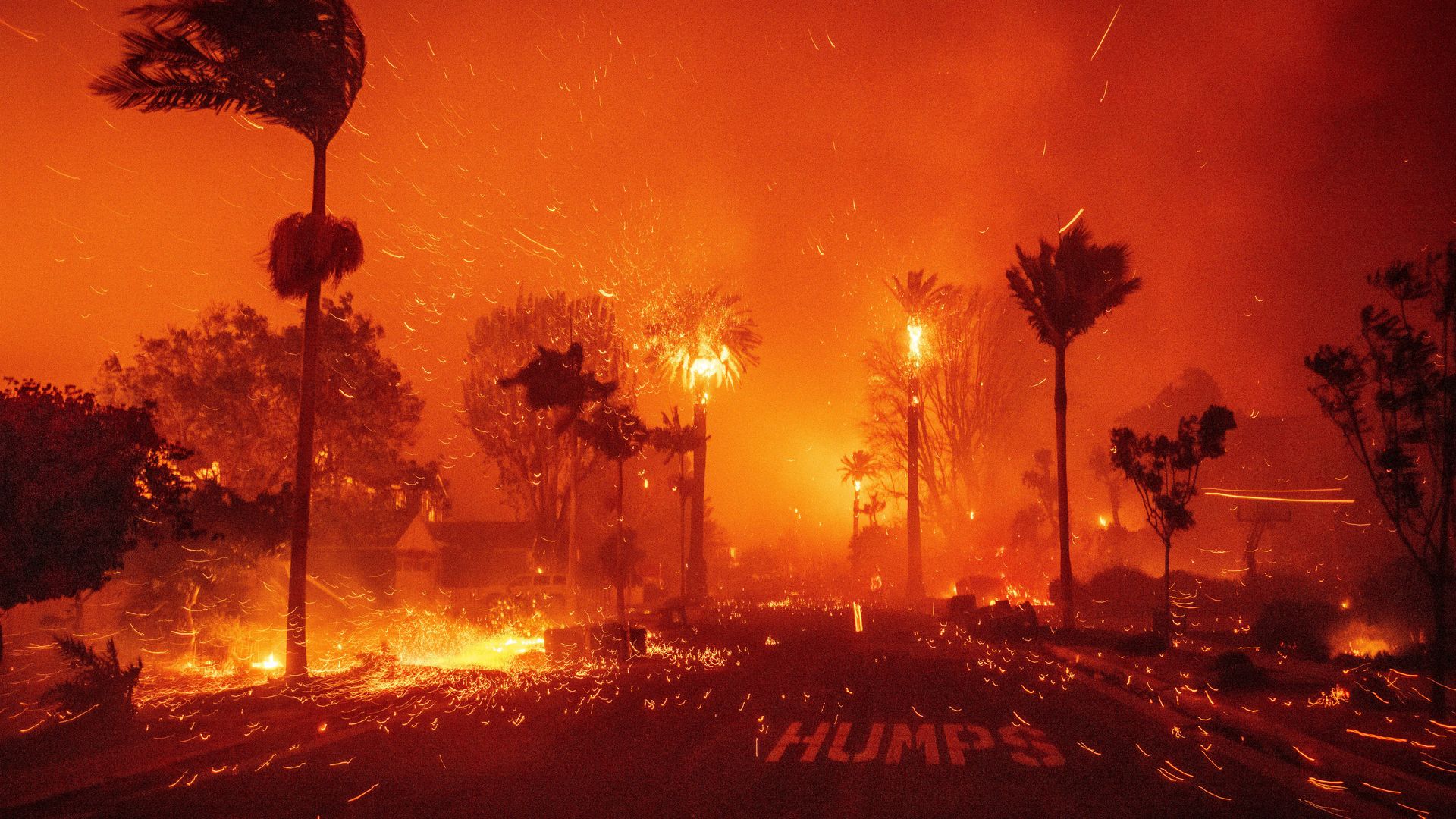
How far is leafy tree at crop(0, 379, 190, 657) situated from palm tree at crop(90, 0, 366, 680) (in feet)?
11.9

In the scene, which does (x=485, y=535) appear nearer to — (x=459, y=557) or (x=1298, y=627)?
(x=459, y=557)

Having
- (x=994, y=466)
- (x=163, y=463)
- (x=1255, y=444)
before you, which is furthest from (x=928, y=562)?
(x=163, y=463)

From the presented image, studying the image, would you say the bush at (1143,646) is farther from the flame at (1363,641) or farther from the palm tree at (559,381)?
the palm tree at (559,381)

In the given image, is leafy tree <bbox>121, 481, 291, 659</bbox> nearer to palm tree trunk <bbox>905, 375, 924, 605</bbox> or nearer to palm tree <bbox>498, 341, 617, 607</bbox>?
palm tree <bbox>498, 341, 617, 607</bbox>

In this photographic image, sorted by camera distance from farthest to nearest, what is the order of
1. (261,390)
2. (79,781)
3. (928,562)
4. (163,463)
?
(928,562) → (261,390) → (163,463) → (79,781)

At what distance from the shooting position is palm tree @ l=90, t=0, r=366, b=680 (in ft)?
54.1

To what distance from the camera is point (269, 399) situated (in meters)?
42.9

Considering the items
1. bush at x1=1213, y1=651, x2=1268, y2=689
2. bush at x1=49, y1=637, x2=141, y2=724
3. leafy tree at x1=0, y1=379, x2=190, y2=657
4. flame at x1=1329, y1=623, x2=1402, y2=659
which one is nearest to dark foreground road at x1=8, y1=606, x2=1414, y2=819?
bush at x1=1213, y1=651, x2=1268, y2=689

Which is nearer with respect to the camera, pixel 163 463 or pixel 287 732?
pixel 287 732

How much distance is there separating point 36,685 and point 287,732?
22.5 feet

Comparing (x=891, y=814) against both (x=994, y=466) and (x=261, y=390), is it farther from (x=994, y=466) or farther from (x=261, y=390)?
(x=994, y=466)

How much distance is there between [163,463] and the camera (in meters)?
15.4

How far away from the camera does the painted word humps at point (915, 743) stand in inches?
430

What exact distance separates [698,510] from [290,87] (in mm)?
37576
